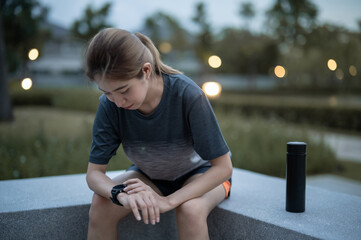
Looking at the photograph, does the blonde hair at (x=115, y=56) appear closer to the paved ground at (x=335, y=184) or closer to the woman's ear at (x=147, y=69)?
the woman's ear at (x=147, y=69)

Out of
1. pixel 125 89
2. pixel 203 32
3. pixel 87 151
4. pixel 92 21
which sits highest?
pixel 92 21

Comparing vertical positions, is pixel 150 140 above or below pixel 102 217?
above

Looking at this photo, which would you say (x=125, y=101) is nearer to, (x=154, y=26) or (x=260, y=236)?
(x=260, y=236)

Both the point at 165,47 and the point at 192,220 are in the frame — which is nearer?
the point at 192,220

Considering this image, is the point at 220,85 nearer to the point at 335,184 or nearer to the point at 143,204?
the point at 335,184

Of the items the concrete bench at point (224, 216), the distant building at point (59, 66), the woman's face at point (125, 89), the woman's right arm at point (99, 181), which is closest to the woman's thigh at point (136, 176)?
the woman's right arm at point (99, 181)

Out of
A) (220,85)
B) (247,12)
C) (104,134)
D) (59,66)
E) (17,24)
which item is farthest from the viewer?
(59,66)

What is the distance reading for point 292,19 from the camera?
63.8 ft

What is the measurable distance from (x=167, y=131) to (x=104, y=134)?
0.34 m

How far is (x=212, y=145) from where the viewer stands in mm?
1806

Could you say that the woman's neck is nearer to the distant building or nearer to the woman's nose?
the woman's nose

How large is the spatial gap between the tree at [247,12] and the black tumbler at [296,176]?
22325 mm

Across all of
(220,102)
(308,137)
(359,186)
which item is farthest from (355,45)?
(359,186)

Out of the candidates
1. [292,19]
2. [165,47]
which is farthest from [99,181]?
[165,47]
